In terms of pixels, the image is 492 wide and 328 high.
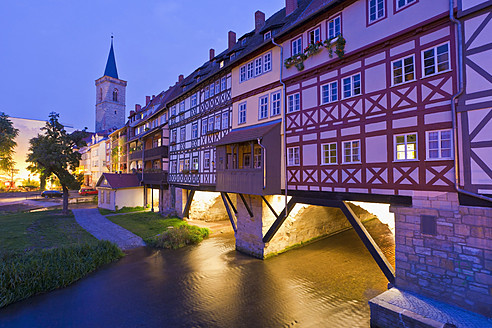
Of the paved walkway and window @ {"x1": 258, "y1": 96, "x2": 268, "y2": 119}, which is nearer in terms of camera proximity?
window @ {"x1": 258, "y1": 96, "x2": 268, "y2": 119}

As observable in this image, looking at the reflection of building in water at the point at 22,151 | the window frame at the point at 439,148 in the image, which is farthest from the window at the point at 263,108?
the reflection of building in water at the point at 22,151

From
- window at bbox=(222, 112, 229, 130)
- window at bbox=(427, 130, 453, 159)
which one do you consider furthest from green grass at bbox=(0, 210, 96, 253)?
window at bbox=(427, 130, 453, 159)

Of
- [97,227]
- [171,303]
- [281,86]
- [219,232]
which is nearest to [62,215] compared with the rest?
[97,227]

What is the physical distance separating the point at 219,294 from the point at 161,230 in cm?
1104

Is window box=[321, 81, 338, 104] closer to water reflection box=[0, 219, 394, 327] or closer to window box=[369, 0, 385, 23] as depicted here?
window box=[369, 0, 385, 23]

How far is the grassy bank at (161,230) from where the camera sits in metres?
17.3

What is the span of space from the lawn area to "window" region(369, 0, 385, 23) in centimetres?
1825

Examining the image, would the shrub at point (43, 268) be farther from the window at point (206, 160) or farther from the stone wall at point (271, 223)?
the window at point (206, 160)

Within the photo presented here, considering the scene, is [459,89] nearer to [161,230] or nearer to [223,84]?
[223,84]

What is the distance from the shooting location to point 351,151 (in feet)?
31.8

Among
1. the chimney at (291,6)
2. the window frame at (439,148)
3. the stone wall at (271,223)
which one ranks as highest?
the chimney at (291,6)

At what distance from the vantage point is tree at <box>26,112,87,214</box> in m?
24.1

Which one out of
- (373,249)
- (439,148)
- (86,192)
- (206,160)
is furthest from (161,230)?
(86,192)

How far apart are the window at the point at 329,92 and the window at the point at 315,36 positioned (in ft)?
7.02
